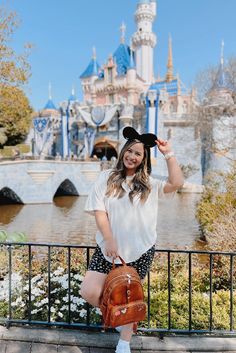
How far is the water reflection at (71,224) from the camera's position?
35.5 feet

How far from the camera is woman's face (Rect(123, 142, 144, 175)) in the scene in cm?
244

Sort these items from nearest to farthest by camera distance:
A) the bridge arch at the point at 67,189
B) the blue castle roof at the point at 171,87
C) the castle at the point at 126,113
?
the bridge arch at the point at 67,189
the castle at the point at 126,113
the blue castle roof at the point at 171,87

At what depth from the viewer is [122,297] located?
2.22m

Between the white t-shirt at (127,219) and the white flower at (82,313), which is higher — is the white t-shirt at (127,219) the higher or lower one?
the higher one

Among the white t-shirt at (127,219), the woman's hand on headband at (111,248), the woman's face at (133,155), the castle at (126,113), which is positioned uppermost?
the castle at (126,113)

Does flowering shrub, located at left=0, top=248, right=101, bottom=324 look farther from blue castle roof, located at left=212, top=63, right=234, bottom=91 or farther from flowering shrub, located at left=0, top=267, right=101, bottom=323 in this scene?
blue castle roof, located at left=212, top=63, right=234, bottom=91

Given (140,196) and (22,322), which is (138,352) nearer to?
(22,322)

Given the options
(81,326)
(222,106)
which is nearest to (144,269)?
(81,326)

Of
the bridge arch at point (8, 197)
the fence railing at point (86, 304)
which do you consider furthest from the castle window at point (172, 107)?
the fence railing at point (86, 304)

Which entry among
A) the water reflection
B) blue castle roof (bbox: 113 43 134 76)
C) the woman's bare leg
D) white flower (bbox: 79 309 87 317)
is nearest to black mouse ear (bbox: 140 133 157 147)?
the woman's bare leg

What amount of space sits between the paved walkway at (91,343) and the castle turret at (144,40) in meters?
44.0

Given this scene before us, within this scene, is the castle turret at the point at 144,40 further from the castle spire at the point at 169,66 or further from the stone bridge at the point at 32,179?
the stone bridge at the point at 32,179

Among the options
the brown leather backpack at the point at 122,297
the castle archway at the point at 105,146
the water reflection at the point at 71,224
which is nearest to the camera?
the brown leather backpack at the point at 122,297

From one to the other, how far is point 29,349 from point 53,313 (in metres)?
0.62
